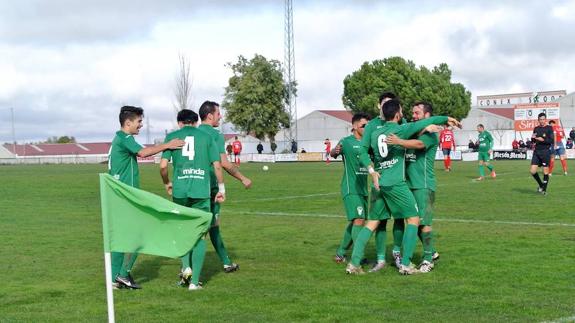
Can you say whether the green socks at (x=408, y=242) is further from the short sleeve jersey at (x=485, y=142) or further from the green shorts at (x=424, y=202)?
the short sleeve jersey at (x=485, y=142)

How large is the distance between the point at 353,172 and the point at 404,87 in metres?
77.0

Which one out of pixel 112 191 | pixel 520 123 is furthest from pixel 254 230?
pixel 520 123

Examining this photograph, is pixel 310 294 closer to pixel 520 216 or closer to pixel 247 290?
pixel 247 290

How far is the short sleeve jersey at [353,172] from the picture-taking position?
34.0 ft

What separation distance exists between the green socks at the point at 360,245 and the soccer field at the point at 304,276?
9.8 inches

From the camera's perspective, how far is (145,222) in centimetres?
721

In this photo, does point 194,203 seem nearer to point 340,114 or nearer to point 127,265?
point 127,265

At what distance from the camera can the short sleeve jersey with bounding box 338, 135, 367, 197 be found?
10.4 metres

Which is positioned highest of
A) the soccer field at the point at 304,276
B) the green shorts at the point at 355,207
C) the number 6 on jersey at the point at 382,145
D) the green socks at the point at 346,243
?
the number 6 on jersey at the point at 382,145

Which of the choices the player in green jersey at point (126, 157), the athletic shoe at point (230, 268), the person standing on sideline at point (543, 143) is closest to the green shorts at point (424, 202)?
the athletic shoe at point (230, 268)

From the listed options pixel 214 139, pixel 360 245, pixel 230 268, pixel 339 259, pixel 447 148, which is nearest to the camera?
pixel 214 139

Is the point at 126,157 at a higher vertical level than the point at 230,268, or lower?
higher

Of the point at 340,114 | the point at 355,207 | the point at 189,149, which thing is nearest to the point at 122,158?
the point at 189,149

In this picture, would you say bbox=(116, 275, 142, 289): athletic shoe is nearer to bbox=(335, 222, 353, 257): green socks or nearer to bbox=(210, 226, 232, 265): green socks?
bbox=(210, 226, 232, 265): green socks
